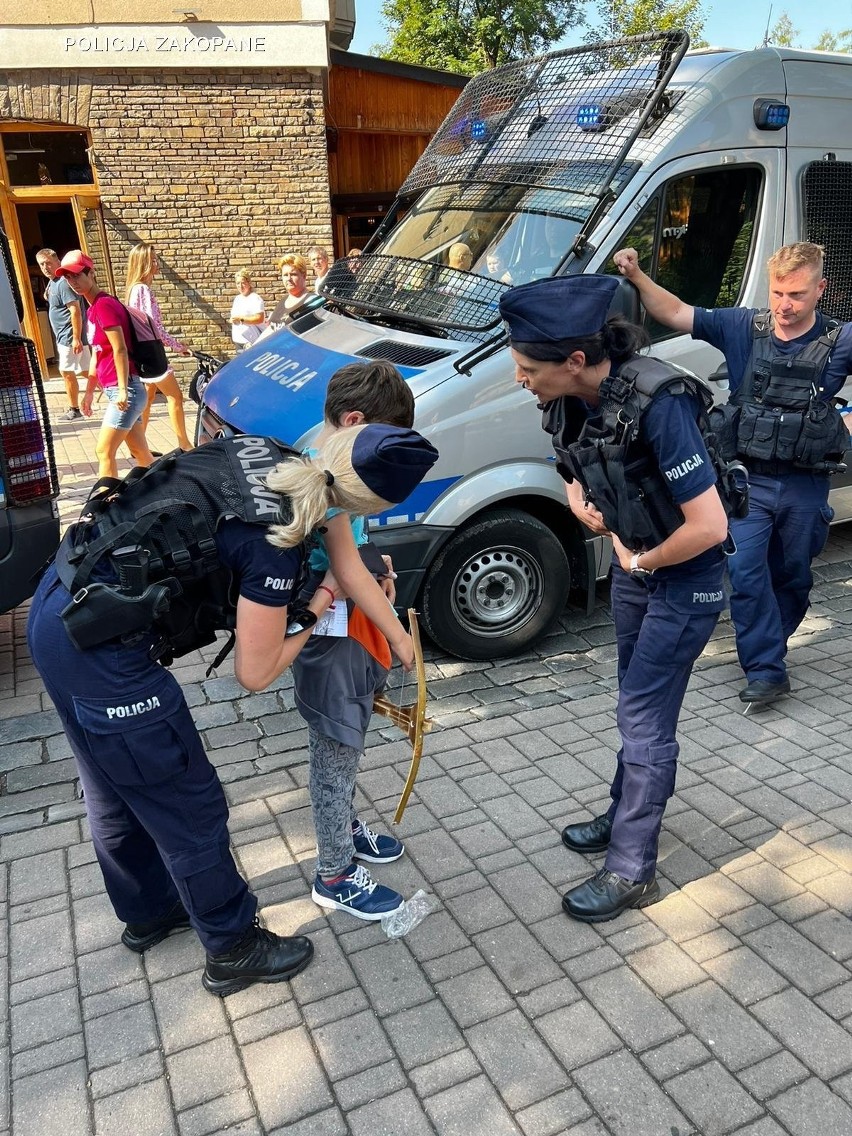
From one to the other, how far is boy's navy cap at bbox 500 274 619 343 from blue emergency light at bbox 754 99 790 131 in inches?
109

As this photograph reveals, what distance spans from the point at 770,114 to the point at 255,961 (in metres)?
4.51

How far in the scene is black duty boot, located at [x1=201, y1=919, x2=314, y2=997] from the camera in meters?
2.48

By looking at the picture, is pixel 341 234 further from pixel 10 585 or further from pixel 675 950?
pixel 675 950

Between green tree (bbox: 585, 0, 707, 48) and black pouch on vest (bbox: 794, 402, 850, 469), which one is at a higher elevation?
green tree (bbox: 585, 0, 707, 48)

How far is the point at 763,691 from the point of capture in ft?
13.0

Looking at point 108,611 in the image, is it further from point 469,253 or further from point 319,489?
point 469,253

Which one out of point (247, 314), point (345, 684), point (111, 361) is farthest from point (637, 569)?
point (247, 314)

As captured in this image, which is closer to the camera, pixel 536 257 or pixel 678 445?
pixel 678 445

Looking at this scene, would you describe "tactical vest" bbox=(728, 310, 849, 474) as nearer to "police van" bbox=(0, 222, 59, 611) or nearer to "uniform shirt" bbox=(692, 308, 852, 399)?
"uniform shirt" bbox=(692, 308, 852, 399)

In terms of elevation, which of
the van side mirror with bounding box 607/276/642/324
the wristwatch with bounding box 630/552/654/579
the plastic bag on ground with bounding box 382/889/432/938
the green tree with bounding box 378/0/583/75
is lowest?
the plastic bag on ground with bounding box 382/889/432/938

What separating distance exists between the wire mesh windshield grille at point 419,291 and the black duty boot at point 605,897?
252 cm

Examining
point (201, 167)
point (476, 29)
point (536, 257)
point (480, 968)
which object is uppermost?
point (476, 29)

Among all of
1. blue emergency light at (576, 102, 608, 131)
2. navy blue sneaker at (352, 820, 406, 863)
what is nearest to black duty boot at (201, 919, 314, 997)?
navy blue sneaker at (352, 820, 406, 863)

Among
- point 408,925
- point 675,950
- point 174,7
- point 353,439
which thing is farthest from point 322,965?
point 174,7
